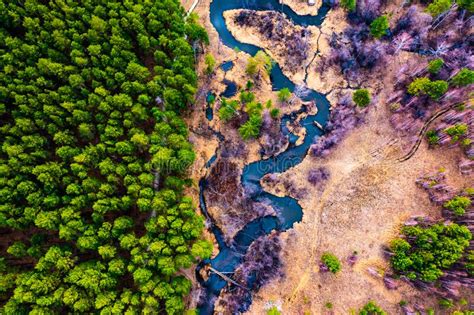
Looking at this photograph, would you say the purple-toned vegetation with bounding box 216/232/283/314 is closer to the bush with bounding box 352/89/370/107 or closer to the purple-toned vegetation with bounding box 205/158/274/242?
the purple-toned vegetation with bounding box 205/158/274/242

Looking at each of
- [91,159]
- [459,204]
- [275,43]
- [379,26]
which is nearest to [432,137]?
[459,204]

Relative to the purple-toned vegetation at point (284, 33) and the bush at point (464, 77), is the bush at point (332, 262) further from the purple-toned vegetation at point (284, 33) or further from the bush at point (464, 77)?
the bush at point (464, 77)

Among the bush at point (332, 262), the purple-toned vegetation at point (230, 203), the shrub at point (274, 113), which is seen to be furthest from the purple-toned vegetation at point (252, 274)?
the shrub at point (274, 113)

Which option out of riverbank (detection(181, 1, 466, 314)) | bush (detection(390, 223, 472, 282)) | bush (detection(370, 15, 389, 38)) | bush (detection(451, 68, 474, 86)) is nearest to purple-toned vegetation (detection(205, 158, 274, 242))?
riverbank (detection(181, 1, 466, 314))

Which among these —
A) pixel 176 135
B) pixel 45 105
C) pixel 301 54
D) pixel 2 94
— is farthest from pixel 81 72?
pixel 301 54

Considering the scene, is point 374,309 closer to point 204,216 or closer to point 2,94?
point 204,216

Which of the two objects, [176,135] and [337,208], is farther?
[337,208]

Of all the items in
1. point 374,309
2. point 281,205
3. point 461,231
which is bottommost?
point 374,309
